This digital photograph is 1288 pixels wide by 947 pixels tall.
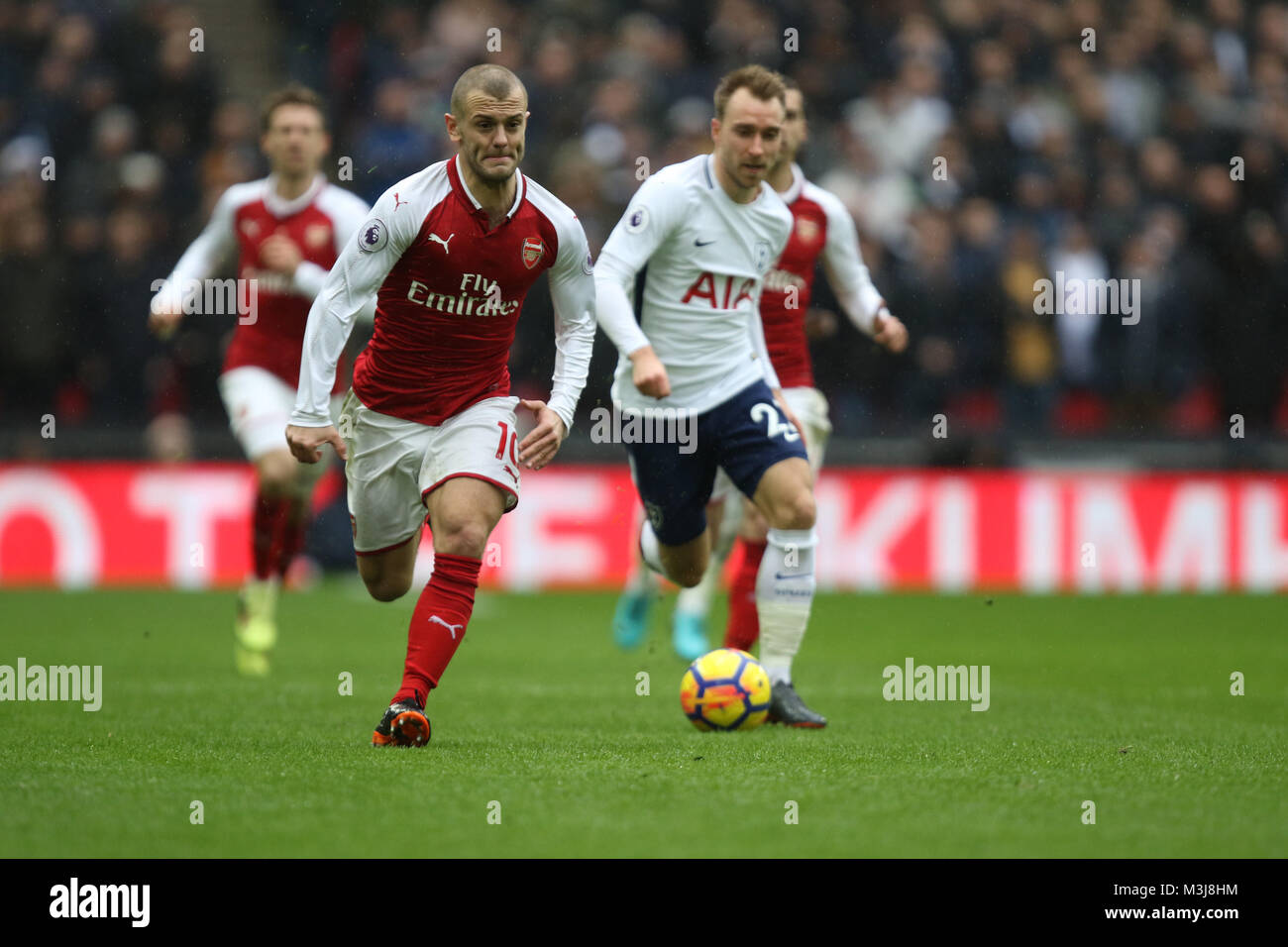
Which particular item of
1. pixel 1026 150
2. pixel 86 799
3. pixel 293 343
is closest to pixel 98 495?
pixel 293 343

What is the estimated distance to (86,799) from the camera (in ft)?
17.4

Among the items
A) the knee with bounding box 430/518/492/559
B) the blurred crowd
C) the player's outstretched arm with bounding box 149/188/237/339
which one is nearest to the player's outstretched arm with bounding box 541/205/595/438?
the knee with bounding box 430/518/492/559

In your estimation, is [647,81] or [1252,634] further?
[647,81]

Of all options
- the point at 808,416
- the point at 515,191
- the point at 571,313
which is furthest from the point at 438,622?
the point at 808,416

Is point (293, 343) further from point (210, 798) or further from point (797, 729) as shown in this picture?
point (210, 798)

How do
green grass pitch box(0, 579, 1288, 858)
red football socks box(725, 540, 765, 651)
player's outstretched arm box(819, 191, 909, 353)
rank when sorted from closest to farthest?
green grass pitch box(0, 579, 1288, 858)
red football socks box(725, 540, 765, 651)
player's outstretched arm box(819, 191, 909, 353)

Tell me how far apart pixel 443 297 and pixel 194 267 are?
3.47 metres

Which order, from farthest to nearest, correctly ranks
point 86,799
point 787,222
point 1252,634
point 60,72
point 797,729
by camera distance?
point 60,72 < point 1252,634 < point 787,222 < point 797,729 < point 86,799

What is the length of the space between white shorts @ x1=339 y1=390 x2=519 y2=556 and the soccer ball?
995 mm

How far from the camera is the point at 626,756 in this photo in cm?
631

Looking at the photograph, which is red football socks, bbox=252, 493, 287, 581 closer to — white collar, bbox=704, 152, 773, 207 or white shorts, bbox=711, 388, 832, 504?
white shorts, bbox=711, 388, 832, 504

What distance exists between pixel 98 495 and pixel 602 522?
413 cm

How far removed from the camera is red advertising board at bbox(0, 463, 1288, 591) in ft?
49.3

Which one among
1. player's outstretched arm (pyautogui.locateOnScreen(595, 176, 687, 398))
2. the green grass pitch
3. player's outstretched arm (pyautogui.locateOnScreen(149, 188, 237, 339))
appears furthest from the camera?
player's outstretched arm (pyautogui.locateOnScreen(149, 188, 237, 339))
